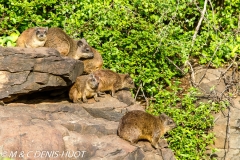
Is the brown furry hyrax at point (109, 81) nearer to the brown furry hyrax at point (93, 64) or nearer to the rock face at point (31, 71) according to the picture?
the brown furry hyrax at point (93, 64)

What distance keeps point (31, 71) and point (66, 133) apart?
134cm

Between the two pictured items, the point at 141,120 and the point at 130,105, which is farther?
the point at 130,105

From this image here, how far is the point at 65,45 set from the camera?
9969mm

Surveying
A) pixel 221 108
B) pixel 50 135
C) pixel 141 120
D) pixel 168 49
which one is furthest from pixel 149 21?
pixel 50 135

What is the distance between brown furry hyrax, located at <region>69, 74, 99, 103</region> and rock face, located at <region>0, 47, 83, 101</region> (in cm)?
56

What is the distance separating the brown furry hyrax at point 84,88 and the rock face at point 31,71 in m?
0.56

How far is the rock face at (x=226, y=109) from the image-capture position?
1116 cm

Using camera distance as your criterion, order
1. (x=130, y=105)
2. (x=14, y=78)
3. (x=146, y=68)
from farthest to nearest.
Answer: (x=146, y=68) → (x=130, y=105) → (x=14, y=78)

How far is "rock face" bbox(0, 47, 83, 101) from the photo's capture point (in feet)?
26.5

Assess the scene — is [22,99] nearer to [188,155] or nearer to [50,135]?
[50,135]

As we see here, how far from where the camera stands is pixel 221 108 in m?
11.5

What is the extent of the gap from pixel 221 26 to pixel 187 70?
1.83 metres

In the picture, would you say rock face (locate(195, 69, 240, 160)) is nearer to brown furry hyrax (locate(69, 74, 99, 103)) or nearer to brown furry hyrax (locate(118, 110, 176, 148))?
brown furry hyrax (locate(118, 110, 176, 148))

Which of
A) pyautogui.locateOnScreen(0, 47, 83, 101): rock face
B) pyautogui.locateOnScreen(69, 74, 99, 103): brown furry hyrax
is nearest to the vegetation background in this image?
pyautogui.locateOnScreen(69, 74, 99, 103): brown furry hyrax
